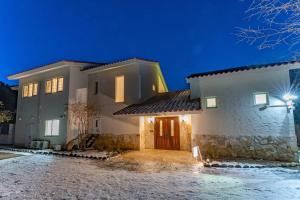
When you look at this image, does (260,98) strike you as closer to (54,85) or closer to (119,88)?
(119,88)

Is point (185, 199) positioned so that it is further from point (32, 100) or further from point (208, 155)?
point (32, 100)

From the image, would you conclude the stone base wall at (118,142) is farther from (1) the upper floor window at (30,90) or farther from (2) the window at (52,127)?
(1) the upper floor window at (30,90)

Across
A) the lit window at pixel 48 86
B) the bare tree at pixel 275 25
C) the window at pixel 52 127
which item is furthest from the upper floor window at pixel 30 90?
the bare tree at pixel 275 25

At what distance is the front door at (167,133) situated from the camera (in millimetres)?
15523

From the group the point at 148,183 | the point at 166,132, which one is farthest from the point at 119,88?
the point at 148,183

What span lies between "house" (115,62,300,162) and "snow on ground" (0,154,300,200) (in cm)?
250

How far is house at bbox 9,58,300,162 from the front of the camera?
11.1m

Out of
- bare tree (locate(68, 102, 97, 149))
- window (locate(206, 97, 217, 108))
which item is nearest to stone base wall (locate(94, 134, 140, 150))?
bare tree (locate(68, 102, 97, 149))

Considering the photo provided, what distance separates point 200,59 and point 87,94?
62.5m

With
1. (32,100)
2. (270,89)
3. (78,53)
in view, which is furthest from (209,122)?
(78,53)

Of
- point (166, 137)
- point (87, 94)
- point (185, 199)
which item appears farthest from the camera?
point (87, 94)

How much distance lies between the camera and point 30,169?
960cm

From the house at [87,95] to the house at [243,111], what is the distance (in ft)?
8.43

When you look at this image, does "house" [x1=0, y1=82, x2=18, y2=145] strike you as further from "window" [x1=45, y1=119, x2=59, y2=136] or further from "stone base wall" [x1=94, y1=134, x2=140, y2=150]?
"stone base wall" [x1=94, y1=134, x2=140, y2=150]
